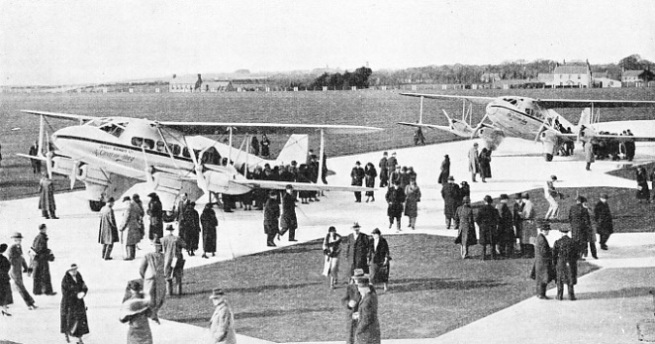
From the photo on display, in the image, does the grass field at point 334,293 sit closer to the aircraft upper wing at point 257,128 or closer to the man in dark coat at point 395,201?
the man in dark coat at point 395,201

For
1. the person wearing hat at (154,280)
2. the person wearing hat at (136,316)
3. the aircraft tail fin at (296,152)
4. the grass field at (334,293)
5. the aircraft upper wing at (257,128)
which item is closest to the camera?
the person wearing hat at (136,316)

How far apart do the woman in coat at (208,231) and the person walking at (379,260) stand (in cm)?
397

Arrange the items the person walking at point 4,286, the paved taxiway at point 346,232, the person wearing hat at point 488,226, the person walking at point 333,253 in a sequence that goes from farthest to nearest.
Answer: the person wearing hat at point 488,226 → the person walking at point 333,253 → the person walking at point 4,286 → the paved taxiway at point 346,232

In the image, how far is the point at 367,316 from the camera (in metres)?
8.99

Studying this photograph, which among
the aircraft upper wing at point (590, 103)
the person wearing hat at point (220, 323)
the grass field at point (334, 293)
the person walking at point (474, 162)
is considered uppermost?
the aircraft upper wing at point (590, 103)

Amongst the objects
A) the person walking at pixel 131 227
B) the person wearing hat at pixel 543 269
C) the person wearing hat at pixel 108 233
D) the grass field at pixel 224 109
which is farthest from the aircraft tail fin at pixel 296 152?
the person wearing hat at pixel 543 269

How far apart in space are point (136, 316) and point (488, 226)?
8.34m

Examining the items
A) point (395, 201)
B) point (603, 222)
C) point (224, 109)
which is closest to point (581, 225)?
point (603, 222)

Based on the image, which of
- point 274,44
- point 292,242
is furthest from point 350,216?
point 274,44

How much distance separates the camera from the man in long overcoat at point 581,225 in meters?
14.2

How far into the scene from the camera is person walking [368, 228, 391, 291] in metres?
12.6

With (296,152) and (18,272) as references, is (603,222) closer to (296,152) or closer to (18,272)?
(296,152)

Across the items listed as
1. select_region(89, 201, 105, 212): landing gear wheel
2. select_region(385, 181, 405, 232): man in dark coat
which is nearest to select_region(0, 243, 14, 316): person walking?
select_region(89, 201, 105, 212): landing gear wheel

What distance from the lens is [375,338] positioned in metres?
9.07
